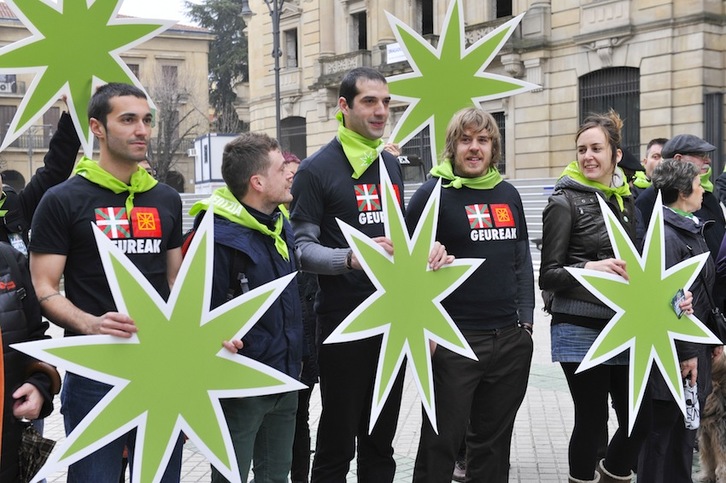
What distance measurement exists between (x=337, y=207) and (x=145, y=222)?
→ 39.7 inches

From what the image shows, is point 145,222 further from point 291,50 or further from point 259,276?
point 291,50

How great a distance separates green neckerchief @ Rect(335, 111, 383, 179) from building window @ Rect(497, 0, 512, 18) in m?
26.6

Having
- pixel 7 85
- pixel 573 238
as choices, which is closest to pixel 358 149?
pixel 573 238

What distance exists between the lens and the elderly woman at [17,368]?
2.97 meters

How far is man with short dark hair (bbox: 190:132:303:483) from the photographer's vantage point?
3465 millimetres

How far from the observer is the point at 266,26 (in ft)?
128

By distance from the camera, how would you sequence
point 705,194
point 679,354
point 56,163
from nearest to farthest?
point 56,163 → point 679,354 → point 705,194

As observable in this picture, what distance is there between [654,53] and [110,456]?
75.3 feet

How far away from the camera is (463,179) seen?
411 centimetres

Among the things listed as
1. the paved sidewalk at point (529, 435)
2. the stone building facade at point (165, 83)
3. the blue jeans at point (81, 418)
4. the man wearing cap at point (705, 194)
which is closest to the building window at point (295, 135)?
the stone building facade at point (165, 83)

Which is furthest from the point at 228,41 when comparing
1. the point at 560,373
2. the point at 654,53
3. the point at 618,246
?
the point at 618,246

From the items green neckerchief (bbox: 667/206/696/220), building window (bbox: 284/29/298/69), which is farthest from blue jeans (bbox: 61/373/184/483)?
building window (bbox: 284/29/298/69)

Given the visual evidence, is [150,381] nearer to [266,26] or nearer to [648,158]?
[648,158]

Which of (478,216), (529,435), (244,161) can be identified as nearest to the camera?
(244,161)
